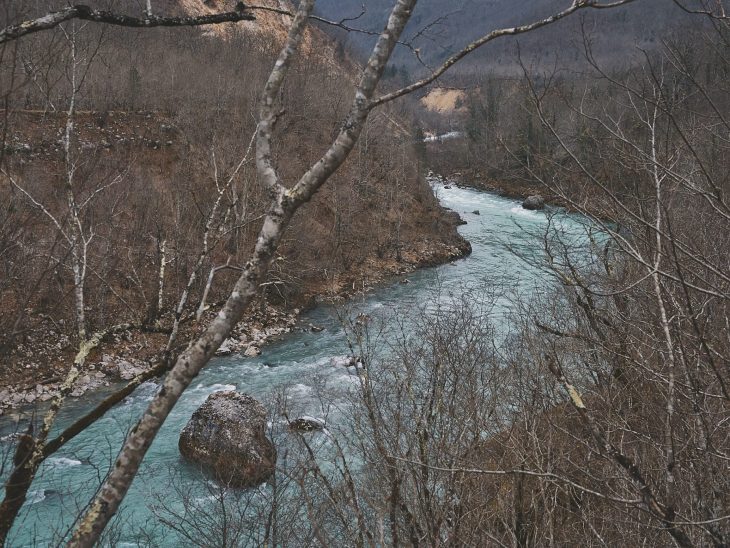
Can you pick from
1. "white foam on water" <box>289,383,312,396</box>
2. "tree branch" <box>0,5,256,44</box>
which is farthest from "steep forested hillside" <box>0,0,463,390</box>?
"tree branch" <box>0,5,256,44</box>

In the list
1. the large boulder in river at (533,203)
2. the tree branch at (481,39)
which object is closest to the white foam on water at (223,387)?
the tree branch at (481,39)

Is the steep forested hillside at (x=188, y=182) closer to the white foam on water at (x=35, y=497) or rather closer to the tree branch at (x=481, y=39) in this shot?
the white foam on water at (x=35, y=497)

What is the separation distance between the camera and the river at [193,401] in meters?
9.25

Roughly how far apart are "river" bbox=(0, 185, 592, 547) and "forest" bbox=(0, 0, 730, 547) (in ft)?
0.29

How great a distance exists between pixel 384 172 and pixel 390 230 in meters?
7.41

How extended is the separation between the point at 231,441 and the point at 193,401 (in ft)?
12.0

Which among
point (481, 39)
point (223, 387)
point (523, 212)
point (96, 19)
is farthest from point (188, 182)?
point (523, 212)

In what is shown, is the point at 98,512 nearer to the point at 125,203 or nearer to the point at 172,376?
the point at 172,376

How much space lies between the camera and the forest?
3.26m

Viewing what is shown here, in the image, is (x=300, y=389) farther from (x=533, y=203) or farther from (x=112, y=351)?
(x=533, y=203)

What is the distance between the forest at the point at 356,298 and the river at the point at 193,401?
0.09 meters

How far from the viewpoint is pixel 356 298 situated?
74.3ft

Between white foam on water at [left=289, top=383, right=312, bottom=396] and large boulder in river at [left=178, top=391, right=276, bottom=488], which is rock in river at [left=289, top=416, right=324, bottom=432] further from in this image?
white foam on water at [left=289, top=383, right=312, bottom=396]

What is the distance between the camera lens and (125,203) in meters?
23.9
